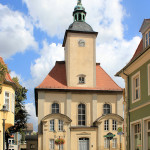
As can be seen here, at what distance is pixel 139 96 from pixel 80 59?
84.5 ft

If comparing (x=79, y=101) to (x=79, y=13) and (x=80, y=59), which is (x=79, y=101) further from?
(x=79, y=13)

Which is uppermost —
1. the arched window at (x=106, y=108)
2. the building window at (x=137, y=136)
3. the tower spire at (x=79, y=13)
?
the tower spire at (x=79, y=13)

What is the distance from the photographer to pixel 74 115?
3997 cm

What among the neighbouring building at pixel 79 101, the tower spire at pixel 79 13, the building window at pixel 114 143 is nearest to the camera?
the neighbouring building at pixel 79 101

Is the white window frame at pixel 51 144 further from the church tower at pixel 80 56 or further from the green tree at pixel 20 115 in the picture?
the green tree at pixel 20 115

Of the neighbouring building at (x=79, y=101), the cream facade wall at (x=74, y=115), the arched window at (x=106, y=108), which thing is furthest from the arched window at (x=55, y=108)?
the arched window at (x=106, y=108)

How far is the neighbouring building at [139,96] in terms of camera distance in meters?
16.1

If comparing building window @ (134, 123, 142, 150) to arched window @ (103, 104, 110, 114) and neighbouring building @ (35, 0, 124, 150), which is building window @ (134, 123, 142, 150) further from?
arched window @ (103, 104, 110, 114)

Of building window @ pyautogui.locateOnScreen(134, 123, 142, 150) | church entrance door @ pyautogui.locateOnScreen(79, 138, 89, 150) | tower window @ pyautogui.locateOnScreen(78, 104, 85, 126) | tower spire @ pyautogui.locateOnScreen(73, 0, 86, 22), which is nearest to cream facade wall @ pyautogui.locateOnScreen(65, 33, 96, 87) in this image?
tower window @ pyautogui.locateOnScreen(78, 104, 85, 126)

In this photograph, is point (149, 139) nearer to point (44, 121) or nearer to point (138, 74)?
point (138, 74)

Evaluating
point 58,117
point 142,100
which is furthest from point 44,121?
point 142,100

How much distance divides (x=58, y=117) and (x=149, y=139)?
Result: 926 inches

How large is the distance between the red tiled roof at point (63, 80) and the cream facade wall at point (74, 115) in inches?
32.4

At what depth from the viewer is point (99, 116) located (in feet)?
133
